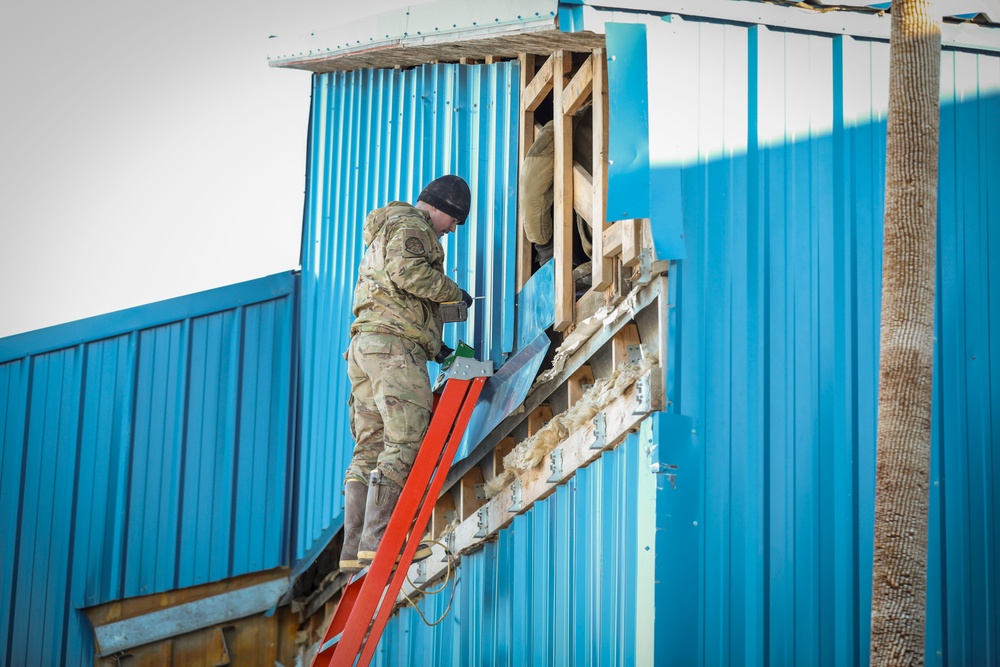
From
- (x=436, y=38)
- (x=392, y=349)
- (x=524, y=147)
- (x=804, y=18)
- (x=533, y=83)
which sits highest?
(x=436, y=38)

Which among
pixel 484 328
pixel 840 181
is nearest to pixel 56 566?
pixel 484 328

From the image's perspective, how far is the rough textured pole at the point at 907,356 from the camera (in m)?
3.73

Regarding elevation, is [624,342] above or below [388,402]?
above

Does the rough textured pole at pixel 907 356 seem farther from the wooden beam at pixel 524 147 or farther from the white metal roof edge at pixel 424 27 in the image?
the wooden beam at pixel 524 147

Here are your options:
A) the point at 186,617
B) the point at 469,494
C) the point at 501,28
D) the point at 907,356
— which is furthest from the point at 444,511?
the point at 907,356

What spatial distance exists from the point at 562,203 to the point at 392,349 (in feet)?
4.25

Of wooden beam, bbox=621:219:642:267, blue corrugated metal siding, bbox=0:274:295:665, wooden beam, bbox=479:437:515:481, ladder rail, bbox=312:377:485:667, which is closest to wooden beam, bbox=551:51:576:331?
ladder rail, bbox=312:377:485:667

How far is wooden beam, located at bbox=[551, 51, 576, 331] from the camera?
6.25 meters

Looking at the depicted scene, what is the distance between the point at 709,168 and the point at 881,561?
1.98 metres

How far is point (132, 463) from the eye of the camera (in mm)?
9109

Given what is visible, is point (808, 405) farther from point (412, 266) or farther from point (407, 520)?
point (412, 266)

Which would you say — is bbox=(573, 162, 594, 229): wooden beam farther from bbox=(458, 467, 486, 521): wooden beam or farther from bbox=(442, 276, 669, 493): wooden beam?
bbox=(458, 467, 486, 521): wooden beam

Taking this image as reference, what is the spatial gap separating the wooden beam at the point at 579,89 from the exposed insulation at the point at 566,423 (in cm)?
162

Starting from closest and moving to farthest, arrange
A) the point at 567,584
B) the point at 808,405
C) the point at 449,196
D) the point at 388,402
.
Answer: the point at 808,405, the point at 567,584, the point at 388,402, the point at 449,196
